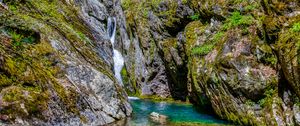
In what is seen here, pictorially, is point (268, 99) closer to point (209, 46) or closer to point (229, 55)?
point (229, 55)

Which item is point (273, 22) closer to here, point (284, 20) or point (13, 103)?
point (284, 20)

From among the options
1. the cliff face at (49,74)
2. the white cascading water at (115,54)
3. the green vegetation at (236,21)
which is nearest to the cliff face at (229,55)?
the green vegetation at (236,21)

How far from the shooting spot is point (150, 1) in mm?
33781

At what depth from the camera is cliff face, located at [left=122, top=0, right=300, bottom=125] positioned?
15734 mm

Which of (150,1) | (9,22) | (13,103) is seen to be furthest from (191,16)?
(13,103)

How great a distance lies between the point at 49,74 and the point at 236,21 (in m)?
11.9

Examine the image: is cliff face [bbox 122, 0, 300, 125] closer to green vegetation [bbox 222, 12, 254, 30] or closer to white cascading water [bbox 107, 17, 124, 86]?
green vegetation [bbox 222, 12, 254, 30]

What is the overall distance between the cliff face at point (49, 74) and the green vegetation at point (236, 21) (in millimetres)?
8077

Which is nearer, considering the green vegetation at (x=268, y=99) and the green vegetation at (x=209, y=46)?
the green vegetation at (x=268, y=99)

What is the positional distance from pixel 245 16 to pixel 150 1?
47.6 ft

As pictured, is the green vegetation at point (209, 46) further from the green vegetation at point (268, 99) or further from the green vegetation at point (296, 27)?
the green vegetation at point (296, 27)

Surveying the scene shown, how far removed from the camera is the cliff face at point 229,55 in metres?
15.7

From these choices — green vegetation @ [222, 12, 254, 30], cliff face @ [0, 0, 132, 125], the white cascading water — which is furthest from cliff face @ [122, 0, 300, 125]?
cliff face @ [0, 0, 132, 125]

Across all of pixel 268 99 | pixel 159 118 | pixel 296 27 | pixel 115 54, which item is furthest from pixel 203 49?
pixel 115 54
